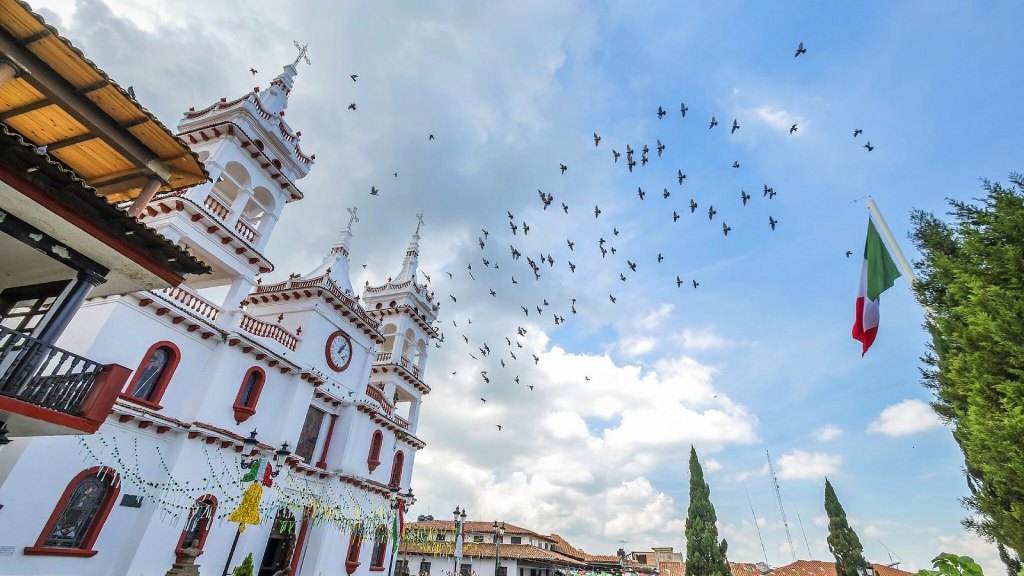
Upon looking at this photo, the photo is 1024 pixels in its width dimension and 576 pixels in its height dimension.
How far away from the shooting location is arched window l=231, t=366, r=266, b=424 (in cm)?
A: 1877

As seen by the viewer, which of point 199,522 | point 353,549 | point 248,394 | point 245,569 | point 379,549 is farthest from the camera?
point 379,549

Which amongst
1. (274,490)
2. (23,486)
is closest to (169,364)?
(23,486)

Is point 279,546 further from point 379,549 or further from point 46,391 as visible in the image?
point 46,391

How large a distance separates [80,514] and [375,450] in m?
14.0

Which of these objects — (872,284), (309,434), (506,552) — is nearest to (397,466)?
(309,434)

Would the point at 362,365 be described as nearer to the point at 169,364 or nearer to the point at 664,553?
the point at 169,364

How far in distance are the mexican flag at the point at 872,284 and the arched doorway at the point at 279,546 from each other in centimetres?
2340

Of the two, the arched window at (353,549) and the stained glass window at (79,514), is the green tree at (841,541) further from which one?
the stained glass window at (79,514)

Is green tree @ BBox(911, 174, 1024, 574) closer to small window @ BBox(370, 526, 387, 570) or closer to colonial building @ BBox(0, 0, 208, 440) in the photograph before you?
colonial building @ BBox(0, 0, 208, 440)

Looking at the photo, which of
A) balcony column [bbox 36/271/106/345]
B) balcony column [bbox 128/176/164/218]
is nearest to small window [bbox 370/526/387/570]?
balcony column [bbox 36/271/106/345]

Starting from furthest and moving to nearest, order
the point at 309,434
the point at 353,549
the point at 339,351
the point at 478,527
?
the point at 478,527 < the point at 339,351 < the point at 353,549 < the point at 309,434

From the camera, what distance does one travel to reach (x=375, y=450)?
26.7 metres

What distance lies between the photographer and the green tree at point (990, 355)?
788 cm

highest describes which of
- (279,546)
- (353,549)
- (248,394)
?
(248,394)
